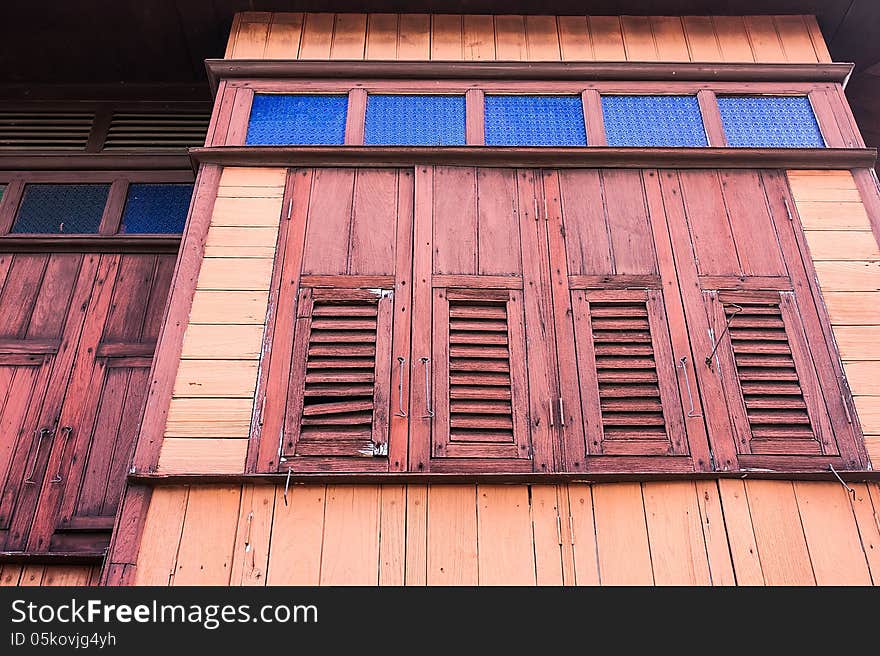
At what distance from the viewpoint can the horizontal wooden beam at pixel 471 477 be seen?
4.63 metres

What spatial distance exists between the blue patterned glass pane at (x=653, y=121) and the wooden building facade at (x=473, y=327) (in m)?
0.02

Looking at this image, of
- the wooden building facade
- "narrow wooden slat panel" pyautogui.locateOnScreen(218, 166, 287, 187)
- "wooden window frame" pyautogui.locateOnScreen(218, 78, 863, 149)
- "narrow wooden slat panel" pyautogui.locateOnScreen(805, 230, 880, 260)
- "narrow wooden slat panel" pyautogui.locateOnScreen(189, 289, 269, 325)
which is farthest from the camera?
"wooden window frame" pyautogui.locateOnScreen(218, 78, 863, 149)

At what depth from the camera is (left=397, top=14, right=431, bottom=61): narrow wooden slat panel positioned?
6531 mm

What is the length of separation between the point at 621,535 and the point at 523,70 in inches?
148

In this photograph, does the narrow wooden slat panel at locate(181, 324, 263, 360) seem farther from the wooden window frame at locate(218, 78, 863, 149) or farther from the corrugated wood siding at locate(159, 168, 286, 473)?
the wooden window frame at locate(218, 78, 863, 149)

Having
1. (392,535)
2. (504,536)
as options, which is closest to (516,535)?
(504,536)

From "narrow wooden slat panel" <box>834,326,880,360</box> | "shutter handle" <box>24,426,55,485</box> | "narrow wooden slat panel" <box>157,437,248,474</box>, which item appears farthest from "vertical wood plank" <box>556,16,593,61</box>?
"shutter handle" <box>24,426,55,485</box>

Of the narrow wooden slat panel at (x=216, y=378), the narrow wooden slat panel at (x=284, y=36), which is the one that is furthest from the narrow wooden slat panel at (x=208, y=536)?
the narrow wooden slat panel at (x=284, y=36)

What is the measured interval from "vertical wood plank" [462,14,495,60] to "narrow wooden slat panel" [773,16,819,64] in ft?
7.89

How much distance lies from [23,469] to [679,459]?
446cm

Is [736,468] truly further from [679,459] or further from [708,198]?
[708,198]

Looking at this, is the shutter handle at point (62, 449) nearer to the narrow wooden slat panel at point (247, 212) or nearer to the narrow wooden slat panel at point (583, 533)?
the narrow wooden slat panel at point (247, 212)

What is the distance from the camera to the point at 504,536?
14.9 feet
